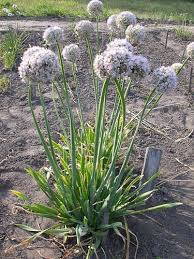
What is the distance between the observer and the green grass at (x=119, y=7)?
414 inches

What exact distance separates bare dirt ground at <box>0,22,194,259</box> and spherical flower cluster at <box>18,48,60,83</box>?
756 mm

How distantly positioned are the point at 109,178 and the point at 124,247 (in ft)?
1.67

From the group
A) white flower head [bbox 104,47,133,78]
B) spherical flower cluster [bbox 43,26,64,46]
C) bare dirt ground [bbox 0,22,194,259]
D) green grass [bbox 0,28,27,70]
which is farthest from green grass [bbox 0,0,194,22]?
white flower head [bbox 104,47,133,78]

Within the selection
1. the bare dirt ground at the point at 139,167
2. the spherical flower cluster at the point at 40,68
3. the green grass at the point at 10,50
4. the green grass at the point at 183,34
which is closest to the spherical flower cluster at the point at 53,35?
the spherical flower cluster at the point at 40,68

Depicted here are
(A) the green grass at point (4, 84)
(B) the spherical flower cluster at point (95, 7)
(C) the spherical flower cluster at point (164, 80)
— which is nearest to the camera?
(C) the spherical flower cluster at point (164, 80)

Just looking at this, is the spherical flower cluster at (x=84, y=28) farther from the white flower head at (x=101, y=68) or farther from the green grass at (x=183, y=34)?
the green grass at (x=183, y=34)

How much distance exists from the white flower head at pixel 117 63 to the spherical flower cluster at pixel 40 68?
33 cm

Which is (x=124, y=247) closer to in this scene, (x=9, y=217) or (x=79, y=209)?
(x=79, y=209)

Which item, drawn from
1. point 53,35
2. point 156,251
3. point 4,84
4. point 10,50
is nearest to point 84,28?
point 53,35

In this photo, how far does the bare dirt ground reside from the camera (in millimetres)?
3490

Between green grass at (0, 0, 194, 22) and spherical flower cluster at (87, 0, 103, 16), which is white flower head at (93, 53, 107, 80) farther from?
green grass at (0, 0, 194, 22)

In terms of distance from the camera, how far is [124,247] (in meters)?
3.28

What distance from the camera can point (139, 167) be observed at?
14.6 ft

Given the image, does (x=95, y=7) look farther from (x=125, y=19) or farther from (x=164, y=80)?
(x=164, y=80)
